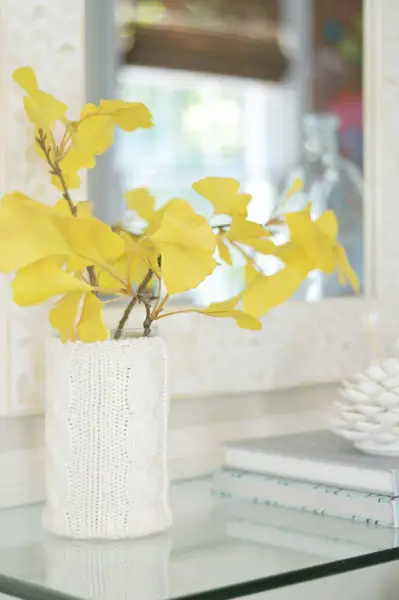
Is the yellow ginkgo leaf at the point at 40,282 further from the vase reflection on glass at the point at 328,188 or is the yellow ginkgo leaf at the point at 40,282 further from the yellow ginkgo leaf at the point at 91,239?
the vase reflection on glass at the point at 328,188

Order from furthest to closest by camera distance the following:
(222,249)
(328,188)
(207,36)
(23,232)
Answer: (328,188)
(207,36)
(222,249)
(23,232)

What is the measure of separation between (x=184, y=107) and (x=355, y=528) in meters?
0.45

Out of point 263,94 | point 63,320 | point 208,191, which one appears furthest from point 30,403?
point 263,94

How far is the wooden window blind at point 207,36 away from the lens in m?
1.08

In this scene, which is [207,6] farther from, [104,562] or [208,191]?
[104,562]

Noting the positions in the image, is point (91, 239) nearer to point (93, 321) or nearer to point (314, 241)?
point (93, 321)

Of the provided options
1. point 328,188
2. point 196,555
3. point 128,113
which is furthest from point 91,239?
point 328,188

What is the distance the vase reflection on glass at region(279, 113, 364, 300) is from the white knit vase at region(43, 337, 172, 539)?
40 cm

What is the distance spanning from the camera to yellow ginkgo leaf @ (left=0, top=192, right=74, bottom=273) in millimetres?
765

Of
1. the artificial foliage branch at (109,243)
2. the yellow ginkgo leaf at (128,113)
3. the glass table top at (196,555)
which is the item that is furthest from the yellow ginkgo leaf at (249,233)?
the glass table top at (196,555)

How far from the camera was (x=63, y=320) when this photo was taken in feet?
2.90

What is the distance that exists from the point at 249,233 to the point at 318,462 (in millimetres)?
209

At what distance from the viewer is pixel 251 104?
1.16 metres

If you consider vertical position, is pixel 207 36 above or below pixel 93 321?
above
